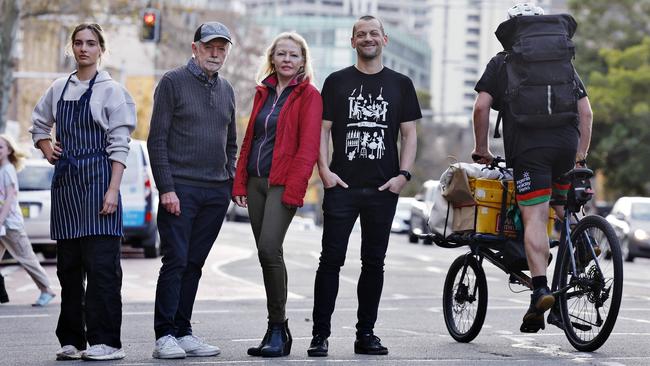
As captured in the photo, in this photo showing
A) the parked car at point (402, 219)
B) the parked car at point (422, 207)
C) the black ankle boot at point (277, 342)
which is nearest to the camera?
the black ankle boot at point (277, 342)

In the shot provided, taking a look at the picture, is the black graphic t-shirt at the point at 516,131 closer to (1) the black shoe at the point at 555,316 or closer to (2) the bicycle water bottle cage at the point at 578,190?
(2) the bicycle water bottle cage at the point at 578,190

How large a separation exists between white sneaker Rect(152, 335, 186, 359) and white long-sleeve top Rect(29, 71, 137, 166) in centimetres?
104

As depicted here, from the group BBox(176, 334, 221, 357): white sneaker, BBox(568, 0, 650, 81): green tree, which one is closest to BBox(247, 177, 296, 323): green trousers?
BBox(176, 334, 221, 357): white sneaker

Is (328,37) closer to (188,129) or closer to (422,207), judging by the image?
(422,207)

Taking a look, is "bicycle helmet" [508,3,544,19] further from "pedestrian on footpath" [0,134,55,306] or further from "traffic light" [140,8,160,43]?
"traffic light" [140,8,160,43]

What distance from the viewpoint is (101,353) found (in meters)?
9.33

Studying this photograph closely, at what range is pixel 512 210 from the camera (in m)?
10.2

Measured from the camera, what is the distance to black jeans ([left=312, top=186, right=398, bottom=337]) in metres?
9.73

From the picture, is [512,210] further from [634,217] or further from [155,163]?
[634,217]

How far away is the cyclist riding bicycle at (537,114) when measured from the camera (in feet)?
31.7

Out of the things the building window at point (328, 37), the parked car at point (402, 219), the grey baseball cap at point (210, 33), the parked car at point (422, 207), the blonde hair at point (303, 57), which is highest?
the building window at point (328, 37)

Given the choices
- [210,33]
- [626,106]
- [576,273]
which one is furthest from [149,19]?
[626,106]

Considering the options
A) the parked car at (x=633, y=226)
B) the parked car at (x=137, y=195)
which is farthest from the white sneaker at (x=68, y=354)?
the parked car at (x=633, y=226)

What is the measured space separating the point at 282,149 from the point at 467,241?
1.56 m
